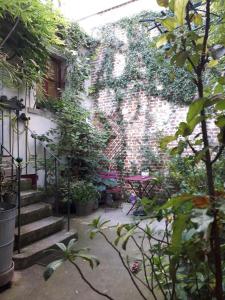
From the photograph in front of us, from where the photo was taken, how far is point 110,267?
2.86 meters

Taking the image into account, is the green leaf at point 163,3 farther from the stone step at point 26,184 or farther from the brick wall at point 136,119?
the brick wall at point 136,119

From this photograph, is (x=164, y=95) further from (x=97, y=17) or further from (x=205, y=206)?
(x=205, y=206)

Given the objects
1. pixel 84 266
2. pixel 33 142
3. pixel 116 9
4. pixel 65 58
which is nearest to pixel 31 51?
pixel 33 142

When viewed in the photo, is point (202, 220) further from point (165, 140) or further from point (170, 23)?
point (170, 23)

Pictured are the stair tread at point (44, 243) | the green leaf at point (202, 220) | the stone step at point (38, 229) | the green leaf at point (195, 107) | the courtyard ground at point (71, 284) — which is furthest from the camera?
the stone step at point (38, 229)

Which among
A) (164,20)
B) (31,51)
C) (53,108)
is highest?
(31,51)

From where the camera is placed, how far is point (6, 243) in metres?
2.41

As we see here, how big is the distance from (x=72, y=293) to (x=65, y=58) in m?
5.10

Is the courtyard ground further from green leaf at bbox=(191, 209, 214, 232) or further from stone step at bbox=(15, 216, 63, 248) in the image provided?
green leaf at bbox=(191, 209, 214, 232)

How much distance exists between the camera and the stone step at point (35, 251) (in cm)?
283

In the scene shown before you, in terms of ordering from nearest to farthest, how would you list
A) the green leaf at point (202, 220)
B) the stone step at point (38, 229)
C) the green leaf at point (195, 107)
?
the green leaf at point (202, 220)
the green leaf at point (195, 107)
the stone step at point (38, 229)

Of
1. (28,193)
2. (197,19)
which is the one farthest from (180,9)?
(28,193)

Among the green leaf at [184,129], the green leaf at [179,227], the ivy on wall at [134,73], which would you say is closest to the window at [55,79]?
the ivy on wall at [134,73]

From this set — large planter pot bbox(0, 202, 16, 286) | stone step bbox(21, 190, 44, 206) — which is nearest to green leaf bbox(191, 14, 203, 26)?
large planter pot bbox(0, 202, 16, 286)
